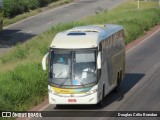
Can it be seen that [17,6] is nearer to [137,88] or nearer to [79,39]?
[137,88]

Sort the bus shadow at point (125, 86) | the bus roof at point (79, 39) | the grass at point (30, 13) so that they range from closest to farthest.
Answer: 1. the bus roof at point (79, 39)
2. the bus shadow at point (125, 86)
3. the grass at point (30, 13)

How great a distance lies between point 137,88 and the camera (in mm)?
27234

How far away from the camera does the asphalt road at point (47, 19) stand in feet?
180

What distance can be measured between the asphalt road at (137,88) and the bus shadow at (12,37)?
14.6 metres

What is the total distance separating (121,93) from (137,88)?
132 cm

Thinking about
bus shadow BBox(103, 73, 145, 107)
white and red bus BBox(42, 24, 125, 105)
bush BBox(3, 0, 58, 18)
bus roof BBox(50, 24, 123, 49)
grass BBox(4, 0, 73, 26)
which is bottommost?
grass BBox(4, 0, 73, 26)

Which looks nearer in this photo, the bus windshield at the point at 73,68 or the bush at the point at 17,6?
the bus windshield at the point at 73,68

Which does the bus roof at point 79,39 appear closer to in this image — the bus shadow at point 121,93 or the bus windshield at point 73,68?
the bus windshield at point 73,68

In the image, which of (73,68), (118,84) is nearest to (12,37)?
(118,84)

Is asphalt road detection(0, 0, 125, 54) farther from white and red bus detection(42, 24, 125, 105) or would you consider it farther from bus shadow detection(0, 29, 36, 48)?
white and red bus detection(42, 24, 125, 105)

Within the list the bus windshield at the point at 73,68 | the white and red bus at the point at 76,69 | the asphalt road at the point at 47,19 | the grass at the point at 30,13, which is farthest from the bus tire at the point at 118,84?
the grass at the point at 30,13

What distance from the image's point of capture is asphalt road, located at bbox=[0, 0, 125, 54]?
54.9 meters

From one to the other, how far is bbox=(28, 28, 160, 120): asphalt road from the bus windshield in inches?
50.4

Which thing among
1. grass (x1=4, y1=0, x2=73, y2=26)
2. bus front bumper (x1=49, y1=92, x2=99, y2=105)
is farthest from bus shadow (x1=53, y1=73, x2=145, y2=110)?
grass (x1=4, y1=0, x2=73, y2=26)
